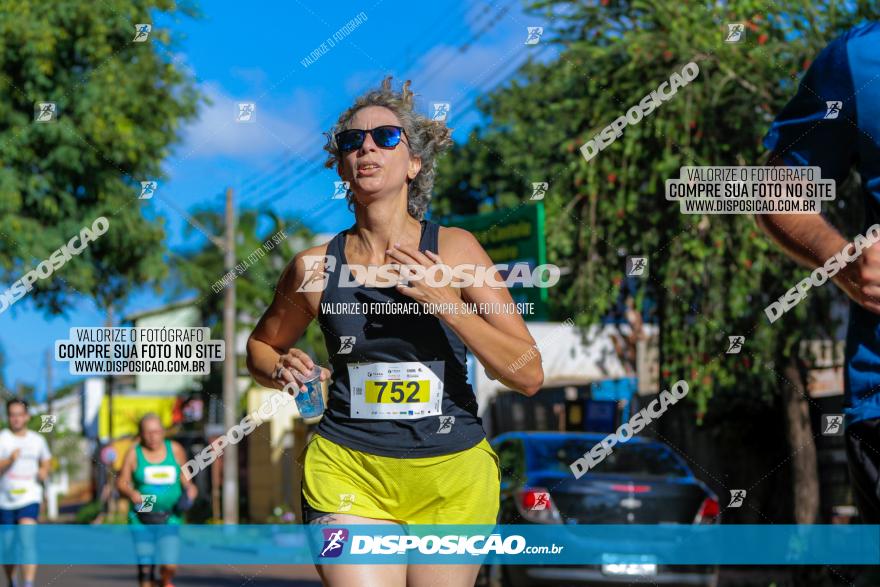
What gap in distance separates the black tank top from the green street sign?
8.85 metres

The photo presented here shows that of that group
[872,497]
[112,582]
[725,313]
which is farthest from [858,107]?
[112,582]

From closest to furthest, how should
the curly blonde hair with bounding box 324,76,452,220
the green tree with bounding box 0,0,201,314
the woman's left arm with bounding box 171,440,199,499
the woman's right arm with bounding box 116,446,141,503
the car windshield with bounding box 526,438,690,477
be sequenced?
1. the curly blonde hair with bounding box 324,76,452,220
2. the woman's right arm with bounding box 116,446,141,503
3. the woman's left arm with bounding box 171,440,199,499
4. the car windshield with bounding box 526,438,690,477
5. the green tree with bounding box 0,0,201,314

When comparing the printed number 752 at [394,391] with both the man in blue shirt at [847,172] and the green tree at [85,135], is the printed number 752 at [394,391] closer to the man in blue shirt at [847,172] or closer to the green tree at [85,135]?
the man in blue shirt at [847,172]

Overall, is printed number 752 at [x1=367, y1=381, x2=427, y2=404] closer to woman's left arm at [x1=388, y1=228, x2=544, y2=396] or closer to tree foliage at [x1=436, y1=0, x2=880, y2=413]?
woman's left arm at [x1=388, y1=228, x2=544, y2=396]

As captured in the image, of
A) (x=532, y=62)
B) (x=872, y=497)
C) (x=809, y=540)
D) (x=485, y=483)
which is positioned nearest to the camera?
(x=872, y=497)

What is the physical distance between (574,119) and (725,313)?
8.07 ft

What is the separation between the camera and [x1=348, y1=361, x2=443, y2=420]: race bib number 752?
3717 mm

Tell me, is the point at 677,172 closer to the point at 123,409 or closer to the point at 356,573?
the point at 356,573

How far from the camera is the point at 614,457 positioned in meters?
11.1

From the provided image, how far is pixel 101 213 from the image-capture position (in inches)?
622

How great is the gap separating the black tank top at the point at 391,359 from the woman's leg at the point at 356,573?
0.22m

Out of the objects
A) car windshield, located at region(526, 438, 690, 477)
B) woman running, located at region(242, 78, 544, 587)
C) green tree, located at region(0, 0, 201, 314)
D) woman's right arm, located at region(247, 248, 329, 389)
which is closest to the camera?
woman running, located at region(242, 78, 544, 587)

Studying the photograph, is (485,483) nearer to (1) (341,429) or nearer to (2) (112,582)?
(1) (341,429)

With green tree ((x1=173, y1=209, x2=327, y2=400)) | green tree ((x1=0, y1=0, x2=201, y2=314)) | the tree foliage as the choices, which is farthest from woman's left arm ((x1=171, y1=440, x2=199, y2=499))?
green tree ((x1=173, y1=209, x2=327, y2=400))
